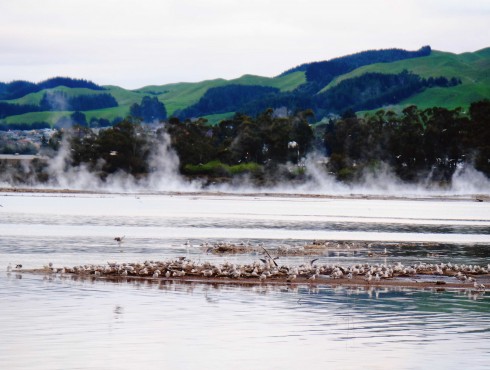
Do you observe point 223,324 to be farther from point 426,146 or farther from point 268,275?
point 426,146

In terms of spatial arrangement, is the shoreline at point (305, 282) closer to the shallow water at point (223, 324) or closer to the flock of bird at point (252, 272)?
the flock of bird at point (252, 272)

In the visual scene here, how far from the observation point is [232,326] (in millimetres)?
31000

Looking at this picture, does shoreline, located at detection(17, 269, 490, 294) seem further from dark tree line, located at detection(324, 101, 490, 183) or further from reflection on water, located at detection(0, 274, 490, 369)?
dark tree line, located at detection(324, 101, 490, 183)

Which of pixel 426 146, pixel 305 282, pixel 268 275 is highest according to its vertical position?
pixel 426 146

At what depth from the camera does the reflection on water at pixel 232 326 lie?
1025 inches

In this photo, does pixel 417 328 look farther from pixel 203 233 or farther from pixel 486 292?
pixel 203 233

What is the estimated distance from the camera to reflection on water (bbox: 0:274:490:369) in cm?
2605

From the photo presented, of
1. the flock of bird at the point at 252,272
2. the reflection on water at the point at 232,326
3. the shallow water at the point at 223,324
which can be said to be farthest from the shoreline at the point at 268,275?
the reflection on water at the point at 232,326

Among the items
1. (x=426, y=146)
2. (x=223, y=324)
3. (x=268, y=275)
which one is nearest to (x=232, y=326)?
→ (x=223, y=324)

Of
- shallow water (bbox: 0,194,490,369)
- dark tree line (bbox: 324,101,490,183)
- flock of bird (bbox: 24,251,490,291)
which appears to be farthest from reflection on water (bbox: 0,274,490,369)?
dark tree line (bbox: 324,101,490,183)

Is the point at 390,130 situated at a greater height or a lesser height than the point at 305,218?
greater

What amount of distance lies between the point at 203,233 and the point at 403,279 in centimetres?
3394

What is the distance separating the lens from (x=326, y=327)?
102ft

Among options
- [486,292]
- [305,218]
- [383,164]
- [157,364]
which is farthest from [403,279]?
[383,164]
